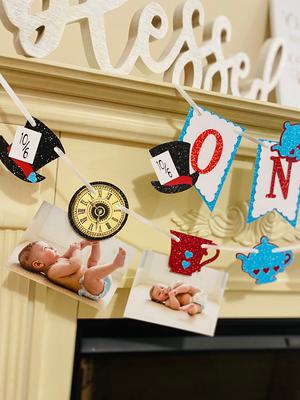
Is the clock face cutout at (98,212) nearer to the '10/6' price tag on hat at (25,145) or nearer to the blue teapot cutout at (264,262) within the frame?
the '10/6' price tag on hat at (25,145)

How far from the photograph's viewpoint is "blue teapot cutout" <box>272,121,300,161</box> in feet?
2.47

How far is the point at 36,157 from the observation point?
2.09 ft

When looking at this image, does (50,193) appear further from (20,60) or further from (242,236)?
(242,236)

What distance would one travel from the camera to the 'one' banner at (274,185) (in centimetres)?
76

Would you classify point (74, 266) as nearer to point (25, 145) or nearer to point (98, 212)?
point (98, 212)

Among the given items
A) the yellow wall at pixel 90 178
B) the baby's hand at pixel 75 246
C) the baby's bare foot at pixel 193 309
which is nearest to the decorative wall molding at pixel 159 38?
the yellow wall at pixel 90 178

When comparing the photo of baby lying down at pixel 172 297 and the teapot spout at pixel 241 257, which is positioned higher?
the teapot spout at pixel 241 257

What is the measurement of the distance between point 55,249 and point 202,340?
370mm

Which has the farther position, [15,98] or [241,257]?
[241,257]

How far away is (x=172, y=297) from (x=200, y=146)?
25 cm

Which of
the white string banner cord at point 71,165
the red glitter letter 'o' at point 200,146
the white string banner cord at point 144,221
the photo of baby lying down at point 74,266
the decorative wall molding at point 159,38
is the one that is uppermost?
the decorative wall molding at point 159,38

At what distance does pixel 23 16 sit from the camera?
2.08 ft

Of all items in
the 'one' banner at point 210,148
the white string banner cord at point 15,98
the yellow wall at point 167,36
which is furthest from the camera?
the yellow wall at point 167,36

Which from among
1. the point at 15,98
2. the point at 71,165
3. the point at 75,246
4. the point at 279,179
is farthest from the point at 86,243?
the point at 279,179
